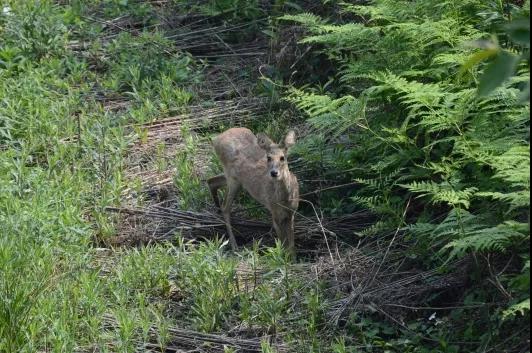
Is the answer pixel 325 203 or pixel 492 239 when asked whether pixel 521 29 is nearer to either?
pixel 492 239

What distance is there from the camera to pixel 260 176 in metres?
8.47

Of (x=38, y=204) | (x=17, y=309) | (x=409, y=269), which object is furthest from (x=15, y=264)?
(x=409, y=269)

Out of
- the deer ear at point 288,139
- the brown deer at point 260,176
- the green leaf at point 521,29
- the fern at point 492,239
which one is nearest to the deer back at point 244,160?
the brown deer at point 260,176

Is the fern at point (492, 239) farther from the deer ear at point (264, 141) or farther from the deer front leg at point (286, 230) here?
the deer ear at point (264, 141)

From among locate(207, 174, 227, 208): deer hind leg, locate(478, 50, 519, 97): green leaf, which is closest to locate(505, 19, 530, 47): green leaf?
locate(478, 50, 519, 97): green leaf

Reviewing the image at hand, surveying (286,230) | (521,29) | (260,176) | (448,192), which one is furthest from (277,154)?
(521,29)

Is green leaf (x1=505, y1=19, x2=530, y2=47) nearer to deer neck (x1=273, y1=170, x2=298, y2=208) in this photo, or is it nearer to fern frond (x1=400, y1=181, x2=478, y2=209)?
fern frond (x1=400, y1=181, x2=478, y2=209)

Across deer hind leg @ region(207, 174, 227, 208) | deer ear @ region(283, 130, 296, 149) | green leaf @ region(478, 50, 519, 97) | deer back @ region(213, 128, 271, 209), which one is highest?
green leaf @ region(478, 50, 519, 97)

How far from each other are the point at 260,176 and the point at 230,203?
37cm

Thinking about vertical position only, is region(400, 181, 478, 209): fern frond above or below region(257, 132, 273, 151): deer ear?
above

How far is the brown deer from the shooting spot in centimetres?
810

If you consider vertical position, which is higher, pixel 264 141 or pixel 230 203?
pixel 264 141

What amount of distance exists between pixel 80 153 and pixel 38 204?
1345 mm

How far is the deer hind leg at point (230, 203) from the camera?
832 centimetres
